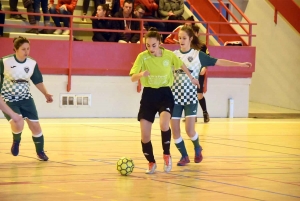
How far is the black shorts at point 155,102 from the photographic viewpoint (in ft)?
25.3

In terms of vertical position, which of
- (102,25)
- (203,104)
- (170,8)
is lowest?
(203,104)

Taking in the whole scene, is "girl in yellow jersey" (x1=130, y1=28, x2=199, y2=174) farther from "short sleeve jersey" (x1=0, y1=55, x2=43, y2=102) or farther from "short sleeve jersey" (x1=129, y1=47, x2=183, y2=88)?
"short sleeve jersey" (x1=0, y1=55, x2=43, y2=102)

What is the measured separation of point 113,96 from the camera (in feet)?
45.9

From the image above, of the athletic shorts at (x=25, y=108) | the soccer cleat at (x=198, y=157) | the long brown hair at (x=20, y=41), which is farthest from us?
the soccer cleat at (x=198, y=157)

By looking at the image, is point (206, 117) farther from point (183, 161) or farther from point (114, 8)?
point (183, 161)

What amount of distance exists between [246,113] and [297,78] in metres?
2.17

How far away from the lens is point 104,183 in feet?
23.2

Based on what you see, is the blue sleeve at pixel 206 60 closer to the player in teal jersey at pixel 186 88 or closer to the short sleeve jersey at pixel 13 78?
the player in teal jersey at pixel 186 88

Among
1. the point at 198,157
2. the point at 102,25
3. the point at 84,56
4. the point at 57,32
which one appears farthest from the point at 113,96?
the point at 198,157

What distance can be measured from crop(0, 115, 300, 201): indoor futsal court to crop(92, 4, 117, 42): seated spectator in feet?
7.17

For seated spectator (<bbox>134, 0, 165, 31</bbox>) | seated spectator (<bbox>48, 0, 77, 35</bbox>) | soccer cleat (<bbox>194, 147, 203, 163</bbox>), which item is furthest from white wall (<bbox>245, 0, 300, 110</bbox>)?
soccer cleat (<bbox>194, 147, 203, 163</bbox>)

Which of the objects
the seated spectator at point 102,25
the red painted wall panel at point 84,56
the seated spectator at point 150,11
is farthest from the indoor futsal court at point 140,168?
the seated spectator at point 150,11

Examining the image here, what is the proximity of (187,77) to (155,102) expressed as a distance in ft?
2.89

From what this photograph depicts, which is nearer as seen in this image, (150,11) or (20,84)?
(20,84)
